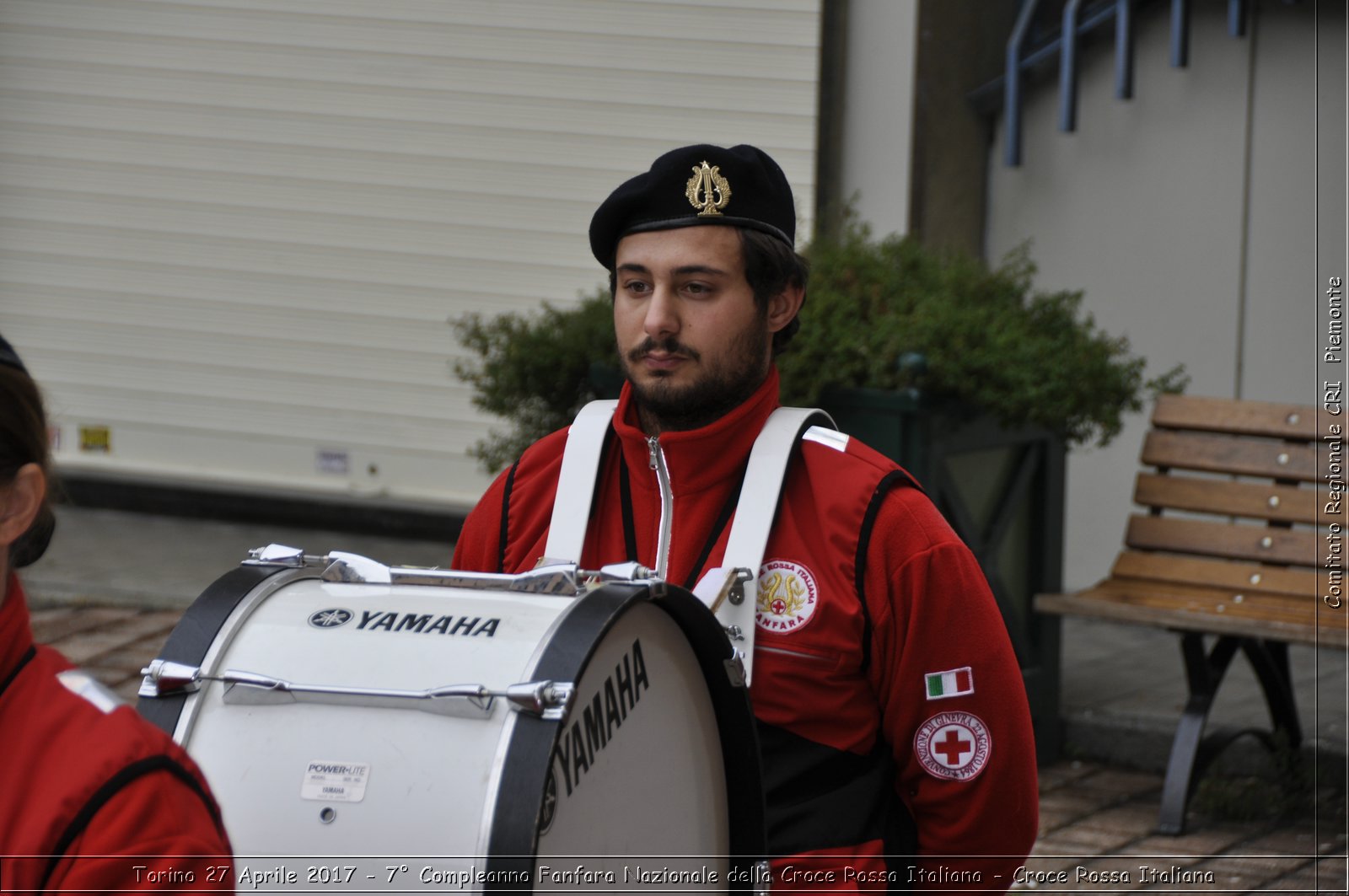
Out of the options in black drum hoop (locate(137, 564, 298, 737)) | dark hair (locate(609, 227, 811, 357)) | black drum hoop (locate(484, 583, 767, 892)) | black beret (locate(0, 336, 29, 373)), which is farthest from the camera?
dark hair (locate(609, 227, 811, 357))

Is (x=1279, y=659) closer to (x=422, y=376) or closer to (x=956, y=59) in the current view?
(x=956, y=59)

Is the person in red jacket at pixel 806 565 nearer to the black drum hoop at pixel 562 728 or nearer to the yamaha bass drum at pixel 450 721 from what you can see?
the black drum hoop at pixel 562 728

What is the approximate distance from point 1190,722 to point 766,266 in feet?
8.40

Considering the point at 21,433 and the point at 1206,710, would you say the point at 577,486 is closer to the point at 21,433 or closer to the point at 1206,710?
the point at 21,433

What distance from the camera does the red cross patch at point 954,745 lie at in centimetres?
231

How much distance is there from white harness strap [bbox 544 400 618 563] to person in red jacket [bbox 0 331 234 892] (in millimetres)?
947

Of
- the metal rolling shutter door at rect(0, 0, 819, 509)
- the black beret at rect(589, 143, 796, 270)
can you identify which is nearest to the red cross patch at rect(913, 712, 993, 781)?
the black beret at rect(589, 143, 796, 270)

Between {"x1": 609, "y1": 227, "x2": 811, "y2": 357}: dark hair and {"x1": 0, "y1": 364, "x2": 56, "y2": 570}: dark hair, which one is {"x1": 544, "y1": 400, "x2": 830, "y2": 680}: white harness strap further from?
{"x1": 0, "y1": 364, "x2": 56, "y2": 570}: dark hair

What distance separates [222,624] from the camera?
6.22ft

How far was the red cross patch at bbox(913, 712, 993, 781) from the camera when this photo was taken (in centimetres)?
231

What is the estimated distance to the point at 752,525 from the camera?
228 centimetres

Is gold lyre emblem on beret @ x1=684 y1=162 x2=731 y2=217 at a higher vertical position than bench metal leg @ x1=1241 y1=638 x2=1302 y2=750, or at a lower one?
higher

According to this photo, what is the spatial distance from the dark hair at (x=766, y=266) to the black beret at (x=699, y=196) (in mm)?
19

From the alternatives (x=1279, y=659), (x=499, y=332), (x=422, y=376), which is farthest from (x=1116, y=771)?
(x=422, y=376)
